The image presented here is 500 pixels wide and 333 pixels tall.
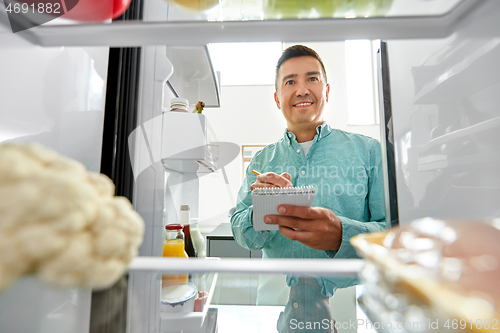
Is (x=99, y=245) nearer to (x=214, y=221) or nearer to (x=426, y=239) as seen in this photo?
(x=426, y=239)

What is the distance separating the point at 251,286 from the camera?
1.30ft

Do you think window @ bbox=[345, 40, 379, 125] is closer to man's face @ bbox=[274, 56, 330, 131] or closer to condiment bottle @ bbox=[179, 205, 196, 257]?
man's face @ bbox=[274, 56, 330, 131]

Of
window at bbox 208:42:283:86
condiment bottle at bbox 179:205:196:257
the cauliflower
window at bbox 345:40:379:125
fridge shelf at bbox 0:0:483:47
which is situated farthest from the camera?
window at bbox 345:40:379:125

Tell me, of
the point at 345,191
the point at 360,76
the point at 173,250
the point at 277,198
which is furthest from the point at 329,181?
the point at 360,76

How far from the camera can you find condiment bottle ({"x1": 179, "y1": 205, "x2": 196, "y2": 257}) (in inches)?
32.9

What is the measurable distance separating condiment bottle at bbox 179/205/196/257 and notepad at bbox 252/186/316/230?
0.36 metres

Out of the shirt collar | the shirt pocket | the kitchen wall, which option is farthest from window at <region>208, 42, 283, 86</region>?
the shirt pocket

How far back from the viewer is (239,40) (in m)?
0.34

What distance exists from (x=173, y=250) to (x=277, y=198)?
0.30 m

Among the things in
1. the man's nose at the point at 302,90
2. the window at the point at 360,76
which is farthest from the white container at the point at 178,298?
the window at the point at 360,76

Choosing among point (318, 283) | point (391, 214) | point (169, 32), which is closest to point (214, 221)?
point (318, 283)

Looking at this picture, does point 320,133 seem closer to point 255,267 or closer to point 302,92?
point 302,92

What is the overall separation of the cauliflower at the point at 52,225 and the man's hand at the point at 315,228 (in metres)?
0.42

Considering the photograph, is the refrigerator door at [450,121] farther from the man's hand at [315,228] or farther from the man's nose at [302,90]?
the man's nose at [302,90]
